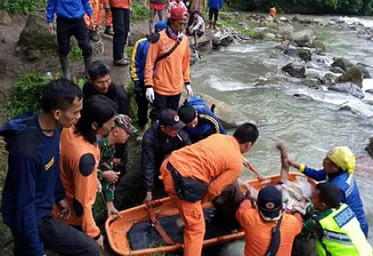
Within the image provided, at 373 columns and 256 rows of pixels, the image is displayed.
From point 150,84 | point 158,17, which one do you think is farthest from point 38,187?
point 158,17

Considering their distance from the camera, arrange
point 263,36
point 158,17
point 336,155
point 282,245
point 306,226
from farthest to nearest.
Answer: point 263,36, point 158,17, point 336,155, point 306,226, point 282,245

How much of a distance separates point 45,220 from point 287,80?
11089 mm

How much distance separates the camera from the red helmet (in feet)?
17.5

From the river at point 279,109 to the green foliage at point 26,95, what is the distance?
359cm

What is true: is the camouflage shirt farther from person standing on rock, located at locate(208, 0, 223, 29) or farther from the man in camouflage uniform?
person standing on rock, located at locate(208, 0, 223, 29)

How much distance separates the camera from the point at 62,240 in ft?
10.2

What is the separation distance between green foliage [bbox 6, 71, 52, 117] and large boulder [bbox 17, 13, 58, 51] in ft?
5.74

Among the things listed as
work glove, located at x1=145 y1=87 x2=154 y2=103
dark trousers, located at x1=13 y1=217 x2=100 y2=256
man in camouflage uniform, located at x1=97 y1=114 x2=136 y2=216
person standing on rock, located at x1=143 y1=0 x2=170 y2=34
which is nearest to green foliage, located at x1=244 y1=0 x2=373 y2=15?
person standing on rock, located at x1=143 y1=0 x2=170 y2=34

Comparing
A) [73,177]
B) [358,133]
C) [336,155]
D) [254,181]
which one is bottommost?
[358,133]

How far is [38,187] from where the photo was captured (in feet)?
9.66

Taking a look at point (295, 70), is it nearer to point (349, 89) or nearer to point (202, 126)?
point (349, 89)

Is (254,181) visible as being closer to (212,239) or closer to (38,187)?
(212,239)

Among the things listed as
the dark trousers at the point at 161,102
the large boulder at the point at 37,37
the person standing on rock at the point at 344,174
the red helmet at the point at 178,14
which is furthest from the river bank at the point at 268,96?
the red helmet at the point at 178,14

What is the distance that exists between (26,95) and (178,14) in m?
3.22
